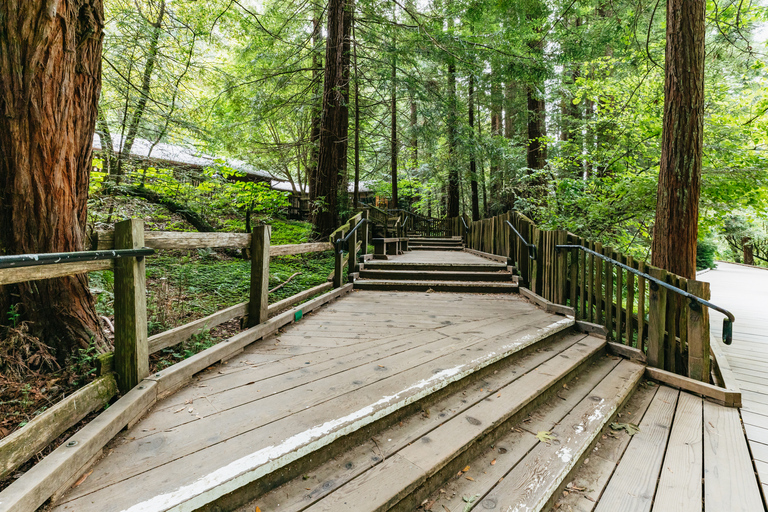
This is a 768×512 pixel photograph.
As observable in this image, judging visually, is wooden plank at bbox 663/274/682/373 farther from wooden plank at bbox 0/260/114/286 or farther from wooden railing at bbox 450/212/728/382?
wooden plank at bbox 0/260/114/286

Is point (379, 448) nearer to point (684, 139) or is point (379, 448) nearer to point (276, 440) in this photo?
point (276, 440)

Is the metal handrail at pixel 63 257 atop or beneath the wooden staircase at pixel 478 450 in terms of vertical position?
atop

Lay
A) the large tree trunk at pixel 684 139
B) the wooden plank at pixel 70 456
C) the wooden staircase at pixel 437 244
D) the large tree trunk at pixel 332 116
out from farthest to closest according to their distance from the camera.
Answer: the wooden staircase at pixel 437 244 < the large tree trunk at pixel 332 116 < the large tree trunk at pixel 684 139 < the wooden plank at pixel 70 456

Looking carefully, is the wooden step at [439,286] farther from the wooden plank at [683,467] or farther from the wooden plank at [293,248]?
the wooden plank at [683,467]

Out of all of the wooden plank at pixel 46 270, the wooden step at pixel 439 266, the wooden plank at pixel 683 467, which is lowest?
the wooden plank at pixel 683 467

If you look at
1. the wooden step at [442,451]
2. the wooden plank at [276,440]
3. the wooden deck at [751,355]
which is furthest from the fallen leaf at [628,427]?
the wooden plank at [276,440]

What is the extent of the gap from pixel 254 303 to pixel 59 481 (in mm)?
1817

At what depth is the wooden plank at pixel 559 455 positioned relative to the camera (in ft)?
5.04

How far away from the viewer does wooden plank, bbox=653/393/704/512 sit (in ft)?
5.38

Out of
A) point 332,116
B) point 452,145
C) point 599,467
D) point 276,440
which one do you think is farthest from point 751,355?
point 452,145

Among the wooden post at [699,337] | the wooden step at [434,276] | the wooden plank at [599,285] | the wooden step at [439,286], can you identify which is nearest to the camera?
the wooden post at [699,337]

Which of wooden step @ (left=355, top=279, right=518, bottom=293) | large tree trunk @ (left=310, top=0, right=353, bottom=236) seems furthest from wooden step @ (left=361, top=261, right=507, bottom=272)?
large tree trunk @ (left=310, top=0, right=353, bottom=236)

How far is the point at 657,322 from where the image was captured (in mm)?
3102

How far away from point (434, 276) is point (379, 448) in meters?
4.12
